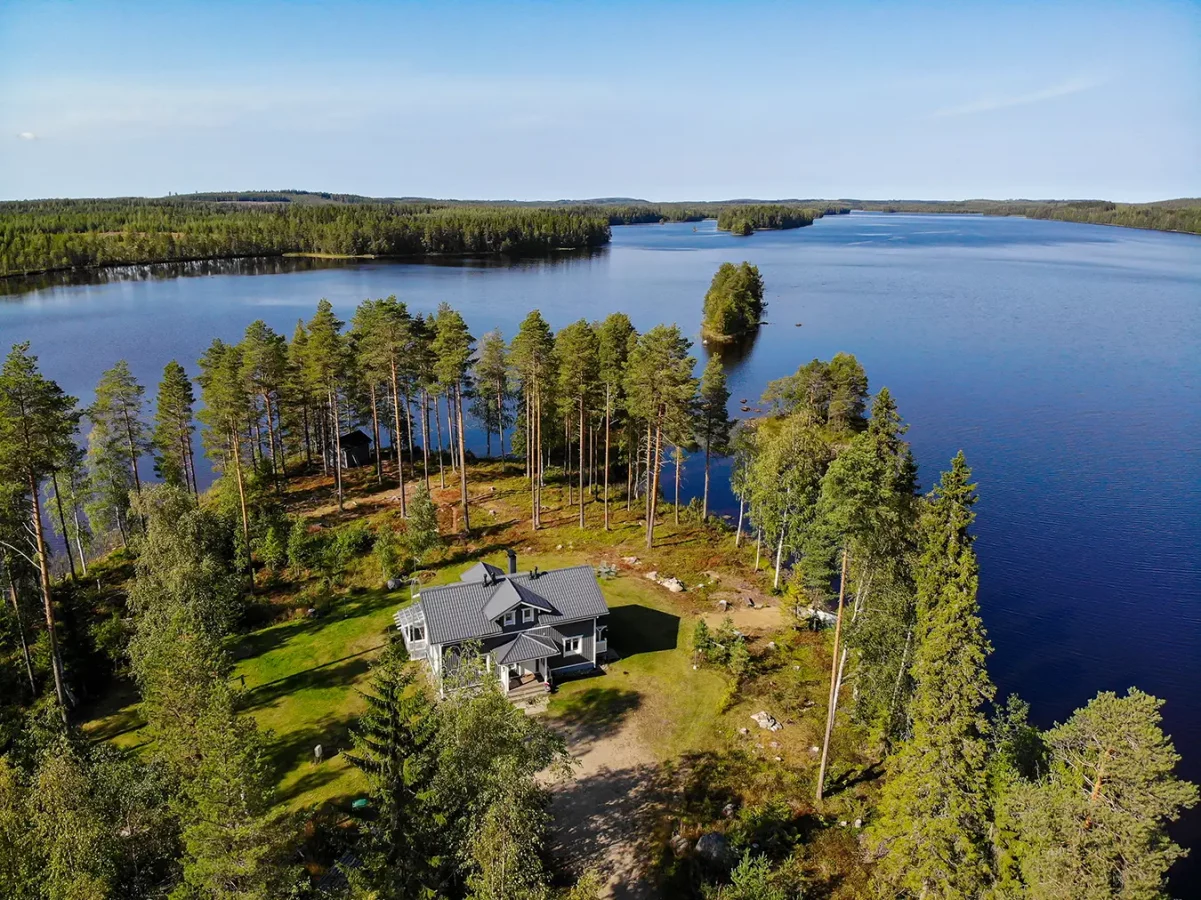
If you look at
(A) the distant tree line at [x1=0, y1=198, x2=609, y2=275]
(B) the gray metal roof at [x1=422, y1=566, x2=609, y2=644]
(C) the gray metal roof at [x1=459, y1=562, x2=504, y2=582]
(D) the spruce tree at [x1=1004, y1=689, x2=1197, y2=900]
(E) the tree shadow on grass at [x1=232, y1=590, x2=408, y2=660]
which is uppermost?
(A) the distant tree line at [x1=0, y1=198, x2=609, y2=275]

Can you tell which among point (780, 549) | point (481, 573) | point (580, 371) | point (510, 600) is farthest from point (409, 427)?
point (780, 549)

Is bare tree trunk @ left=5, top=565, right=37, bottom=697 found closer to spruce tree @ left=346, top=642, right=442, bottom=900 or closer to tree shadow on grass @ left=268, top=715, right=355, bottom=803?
tree shadow on grass @ left=268, top=715, right=355, bottom=803

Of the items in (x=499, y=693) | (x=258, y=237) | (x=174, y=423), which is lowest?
(x=499, y=693)

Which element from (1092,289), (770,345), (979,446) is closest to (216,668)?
(979,446)

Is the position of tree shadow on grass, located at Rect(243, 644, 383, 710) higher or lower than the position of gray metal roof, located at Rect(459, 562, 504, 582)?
lower

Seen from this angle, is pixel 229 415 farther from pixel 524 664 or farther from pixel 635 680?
pixel 635 680

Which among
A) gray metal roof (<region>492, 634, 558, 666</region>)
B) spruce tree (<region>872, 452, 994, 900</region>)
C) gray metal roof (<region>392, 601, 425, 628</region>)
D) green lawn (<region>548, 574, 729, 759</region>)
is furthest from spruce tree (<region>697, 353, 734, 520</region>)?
spruce tree (<region>872, 452, 994, 900</region>)

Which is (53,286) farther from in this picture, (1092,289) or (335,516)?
(1092,289)
